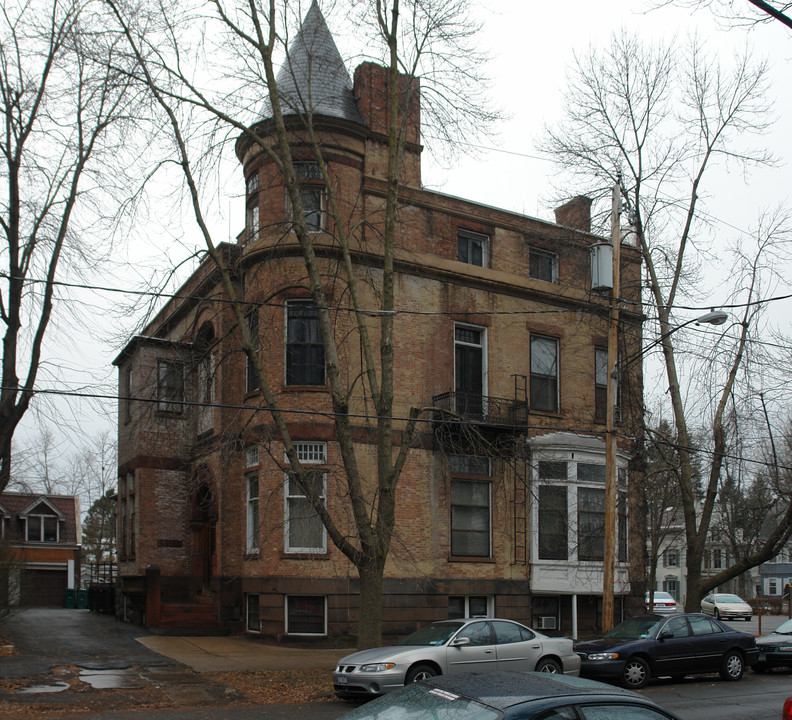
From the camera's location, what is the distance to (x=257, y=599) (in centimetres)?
2244

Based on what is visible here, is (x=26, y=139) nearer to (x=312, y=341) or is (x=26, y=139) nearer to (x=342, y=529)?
(x=312, y=341)

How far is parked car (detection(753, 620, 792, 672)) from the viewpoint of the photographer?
61.7 ft

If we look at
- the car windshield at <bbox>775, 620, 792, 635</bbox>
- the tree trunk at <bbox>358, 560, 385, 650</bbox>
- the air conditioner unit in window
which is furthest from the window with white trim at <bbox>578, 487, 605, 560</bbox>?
the tree trunk at <bbox>358, 560, 385, 650</bbox>

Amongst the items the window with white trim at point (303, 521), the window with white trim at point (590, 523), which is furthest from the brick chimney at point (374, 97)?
the window with white trim at point (590, 523)

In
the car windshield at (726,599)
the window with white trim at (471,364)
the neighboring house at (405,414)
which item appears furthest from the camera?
the car windshield at (726,599)

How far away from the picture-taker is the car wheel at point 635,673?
16312 millimetres

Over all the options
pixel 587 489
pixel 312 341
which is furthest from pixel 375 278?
pixel 587 489

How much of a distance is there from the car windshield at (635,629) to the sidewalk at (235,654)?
5.78 meters

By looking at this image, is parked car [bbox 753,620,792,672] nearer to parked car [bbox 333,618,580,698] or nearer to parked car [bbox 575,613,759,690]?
parked car [bbox 575,613,759,690]

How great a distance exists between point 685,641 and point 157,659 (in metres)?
10.8

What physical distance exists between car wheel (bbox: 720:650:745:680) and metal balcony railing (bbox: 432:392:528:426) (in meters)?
8.15

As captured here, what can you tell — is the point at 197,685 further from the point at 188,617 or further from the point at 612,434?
the point at 612,434

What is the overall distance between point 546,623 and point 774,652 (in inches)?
276

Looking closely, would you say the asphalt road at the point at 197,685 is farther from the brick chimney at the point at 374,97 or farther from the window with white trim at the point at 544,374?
the brick chimney at the point at 374,97
